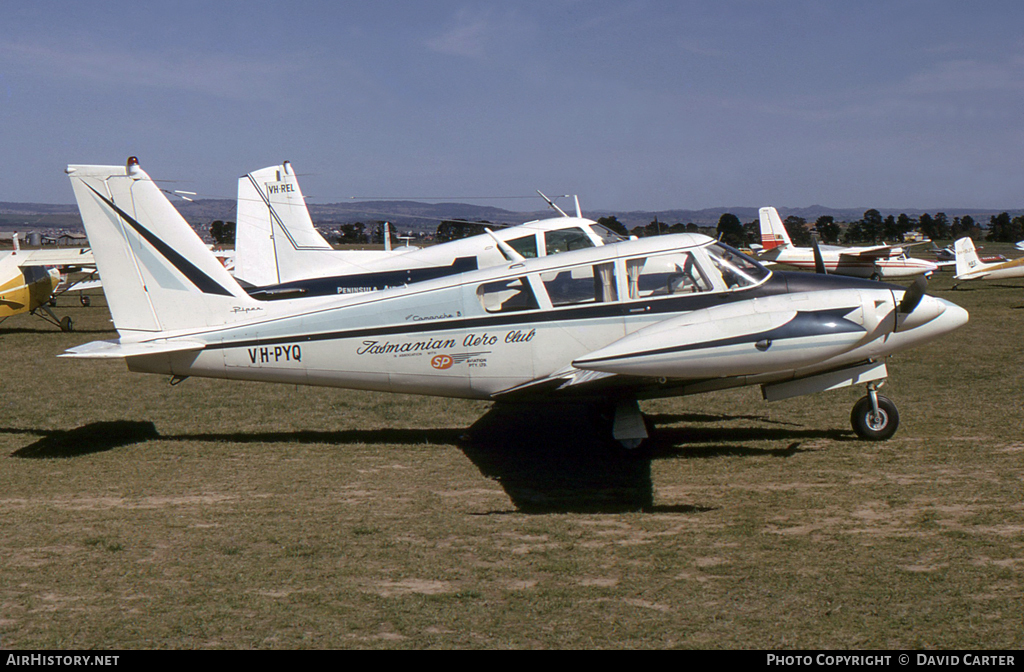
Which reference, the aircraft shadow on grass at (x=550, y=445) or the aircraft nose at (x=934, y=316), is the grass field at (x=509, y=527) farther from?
the aircraft nose at (x=934, y=316)

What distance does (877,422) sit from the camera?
907cm

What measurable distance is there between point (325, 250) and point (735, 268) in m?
9.95

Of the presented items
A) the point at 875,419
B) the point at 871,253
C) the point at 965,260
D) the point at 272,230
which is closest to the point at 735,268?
the point at 875,419

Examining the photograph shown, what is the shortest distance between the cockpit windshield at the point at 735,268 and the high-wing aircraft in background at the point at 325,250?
535 centimetres

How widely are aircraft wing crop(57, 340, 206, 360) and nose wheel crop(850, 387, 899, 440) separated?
7.54m

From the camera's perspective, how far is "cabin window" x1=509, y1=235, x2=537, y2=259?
14180 mm

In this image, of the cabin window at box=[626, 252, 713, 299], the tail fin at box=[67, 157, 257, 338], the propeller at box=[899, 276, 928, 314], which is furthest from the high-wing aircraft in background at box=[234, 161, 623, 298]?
the propeller at box=[899, 276, 928, 314]

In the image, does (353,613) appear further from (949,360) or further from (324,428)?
(949,360)

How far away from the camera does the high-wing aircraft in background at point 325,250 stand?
14.3m

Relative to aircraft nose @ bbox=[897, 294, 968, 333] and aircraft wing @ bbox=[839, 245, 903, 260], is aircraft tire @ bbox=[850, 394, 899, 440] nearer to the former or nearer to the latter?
aircraft nose @ bbox=[897, 294, 968, 333]

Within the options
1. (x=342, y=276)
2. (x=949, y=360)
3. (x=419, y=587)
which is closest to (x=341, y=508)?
(x=419, y=587)

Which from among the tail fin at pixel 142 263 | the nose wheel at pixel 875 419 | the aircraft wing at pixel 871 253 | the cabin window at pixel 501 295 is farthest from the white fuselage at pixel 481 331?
the aircraft wing at pixel 871 253

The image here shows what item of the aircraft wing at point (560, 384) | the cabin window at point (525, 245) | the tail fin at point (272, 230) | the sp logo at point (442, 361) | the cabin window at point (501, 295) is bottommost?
the aircraft wing at point (560, 384)

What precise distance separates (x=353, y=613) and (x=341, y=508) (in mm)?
2281
